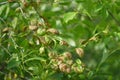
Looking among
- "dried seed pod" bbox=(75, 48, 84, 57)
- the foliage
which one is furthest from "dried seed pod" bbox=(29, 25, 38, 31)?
"dried seed pod" bbox=(75, 48, 84, 57)

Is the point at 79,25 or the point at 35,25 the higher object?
the point at 35,25

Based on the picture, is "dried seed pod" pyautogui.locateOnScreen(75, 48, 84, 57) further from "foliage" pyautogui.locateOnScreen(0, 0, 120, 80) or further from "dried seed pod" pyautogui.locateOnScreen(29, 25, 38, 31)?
"dried seed pod" pyautogui.locateOnScreen(29, 25, 38, 31)

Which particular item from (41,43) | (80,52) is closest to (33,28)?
(41,43)

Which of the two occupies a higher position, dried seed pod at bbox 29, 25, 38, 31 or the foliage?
dried seed pod at bbox 29, 25, 38, 31

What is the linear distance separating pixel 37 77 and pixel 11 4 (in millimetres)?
504

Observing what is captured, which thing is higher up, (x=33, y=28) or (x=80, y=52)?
(x=33, y=28)

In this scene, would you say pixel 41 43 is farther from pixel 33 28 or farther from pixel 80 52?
pixel 80 52

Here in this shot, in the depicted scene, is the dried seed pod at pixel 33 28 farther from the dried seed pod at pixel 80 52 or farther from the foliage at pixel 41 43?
the dried seed pod at pixel 80 52

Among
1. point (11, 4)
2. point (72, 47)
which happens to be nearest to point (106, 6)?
point (72, 47)

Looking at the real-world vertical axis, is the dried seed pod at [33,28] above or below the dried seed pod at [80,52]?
above

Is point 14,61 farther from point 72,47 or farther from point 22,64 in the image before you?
point 72,47

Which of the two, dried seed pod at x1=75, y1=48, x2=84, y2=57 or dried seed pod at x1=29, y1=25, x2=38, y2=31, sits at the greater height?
dried seed pod at x1=29, y1=25, x2=38, y2=31

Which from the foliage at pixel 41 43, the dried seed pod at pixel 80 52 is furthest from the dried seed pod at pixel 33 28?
the dried seed pod at pixel 80 52

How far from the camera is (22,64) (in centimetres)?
245
